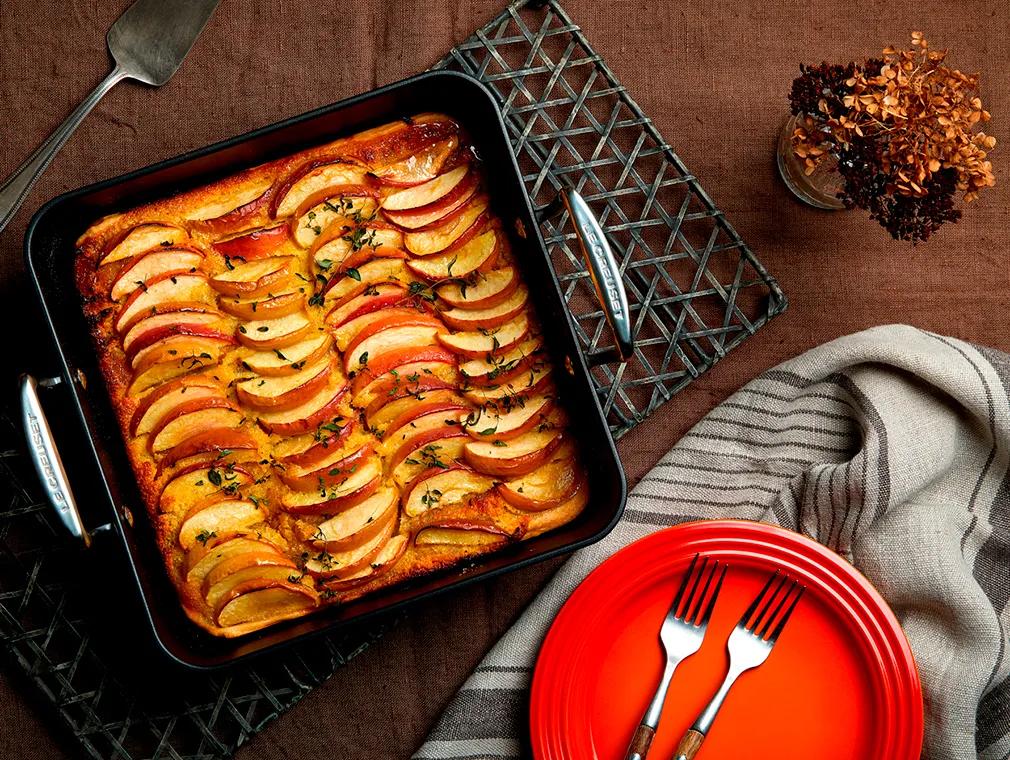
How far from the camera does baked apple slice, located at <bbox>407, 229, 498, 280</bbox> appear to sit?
97.6 inches

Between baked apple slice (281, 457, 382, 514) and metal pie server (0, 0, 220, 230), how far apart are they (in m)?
1.26

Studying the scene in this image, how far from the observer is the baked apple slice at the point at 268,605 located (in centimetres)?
235

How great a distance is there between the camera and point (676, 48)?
276 centimetres

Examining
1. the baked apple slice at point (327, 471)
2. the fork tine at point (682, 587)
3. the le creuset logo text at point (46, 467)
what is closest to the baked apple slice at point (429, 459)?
the baked apple slice at point (327, 471)

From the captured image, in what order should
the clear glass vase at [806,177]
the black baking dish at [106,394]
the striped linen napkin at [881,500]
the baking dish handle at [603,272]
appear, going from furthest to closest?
1. the clear glass vase at [806,177]
2. the striped linen napkin at [881,500]
3. the black baking dish at [106,394]
4. the baking dish handle at [603,272]

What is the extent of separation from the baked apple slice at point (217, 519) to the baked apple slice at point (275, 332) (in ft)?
1.46

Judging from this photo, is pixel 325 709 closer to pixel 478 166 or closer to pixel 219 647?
pixel 219 647

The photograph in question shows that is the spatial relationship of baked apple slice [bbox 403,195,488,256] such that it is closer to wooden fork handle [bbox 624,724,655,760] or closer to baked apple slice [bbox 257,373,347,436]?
baked apple slice [bbox 257,373,347,436]

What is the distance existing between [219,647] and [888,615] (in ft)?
6.26

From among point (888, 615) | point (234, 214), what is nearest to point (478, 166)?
point (234, 214)

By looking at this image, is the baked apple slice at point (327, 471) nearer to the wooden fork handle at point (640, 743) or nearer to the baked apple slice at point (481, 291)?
the baked apple slice at point (481, 291)

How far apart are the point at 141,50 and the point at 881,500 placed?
263cm

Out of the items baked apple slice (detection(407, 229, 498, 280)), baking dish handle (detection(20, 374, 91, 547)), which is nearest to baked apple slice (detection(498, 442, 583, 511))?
baked apple slice (detection(407, 229, 498, 280))

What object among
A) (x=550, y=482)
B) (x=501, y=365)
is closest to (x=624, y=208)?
(x=501, y=365)
